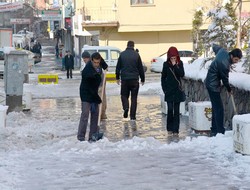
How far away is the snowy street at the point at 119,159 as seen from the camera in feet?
28.3

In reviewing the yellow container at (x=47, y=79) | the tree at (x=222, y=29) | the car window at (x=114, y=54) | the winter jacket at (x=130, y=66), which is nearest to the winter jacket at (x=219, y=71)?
the winter jacket at (x=130, y=66)

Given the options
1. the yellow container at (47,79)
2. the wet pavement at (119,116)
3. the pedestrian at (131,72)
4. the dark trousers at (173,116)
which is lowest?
the yellow container at (47,79)

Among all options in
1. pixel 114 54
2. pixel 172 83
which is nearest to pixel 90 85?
pixel 172 83

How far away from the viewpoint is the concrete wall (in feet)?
39.4

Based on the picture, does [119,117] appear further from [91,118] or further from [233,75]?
[91,118]

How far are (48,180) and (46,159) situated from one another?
4.72 feet

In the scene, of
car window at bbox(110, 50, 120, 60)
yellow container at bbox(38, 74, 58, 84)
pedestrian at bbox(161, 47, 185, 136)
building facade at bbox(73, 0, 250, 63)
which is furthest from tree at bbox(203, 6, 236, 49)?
building facade at bbox(73, 0, 250, 63)

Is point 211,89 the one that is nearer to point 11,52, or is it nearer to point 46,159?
point 46,159

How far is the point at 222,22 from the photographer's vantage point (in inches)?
700

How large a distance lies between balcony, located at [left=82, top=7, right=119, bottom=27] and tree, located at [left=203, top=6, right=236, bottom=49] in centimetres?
2352

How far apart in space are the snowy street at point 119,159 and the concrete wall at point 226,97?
76 cm

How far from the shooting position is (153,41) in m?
42.7

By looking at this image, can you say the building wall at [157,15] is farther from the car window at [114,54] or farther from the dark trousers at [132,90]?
the dark trousers at [132,90]

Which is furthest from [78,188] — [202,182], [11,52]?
[11,52]
